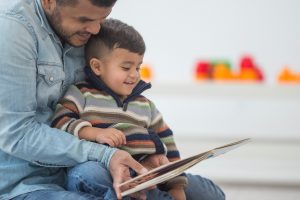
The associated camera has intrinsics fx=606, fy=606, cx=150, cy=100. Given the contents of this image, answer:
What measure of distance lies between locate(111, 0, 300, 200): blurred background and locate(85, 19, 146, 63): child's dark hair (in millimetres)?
1997

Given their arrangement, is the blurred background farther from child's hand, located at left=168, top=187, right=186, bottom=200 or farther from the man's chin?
the man's chin

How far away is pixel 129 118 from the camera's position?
165cm

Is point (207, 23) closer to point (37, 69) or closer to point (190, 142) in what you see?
point (190, 142)

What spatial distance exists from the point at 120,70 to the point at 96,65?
0.07 metres

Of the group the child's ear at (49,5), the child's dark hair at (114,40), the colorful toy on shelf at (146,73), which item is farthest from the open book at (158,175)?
the colorful toy on shelf at (146,73)

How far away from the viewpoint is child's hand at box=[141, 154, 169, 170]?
165 centimetres

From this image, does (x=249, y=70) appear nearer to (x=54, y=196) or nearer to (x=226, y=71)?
(x=226, y=71)

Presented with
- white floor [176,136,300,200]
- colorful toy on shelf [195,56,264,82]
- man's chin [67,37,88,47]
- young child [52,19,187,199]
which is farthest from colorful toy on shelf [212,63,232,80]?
man's chin [67,37,88,47]

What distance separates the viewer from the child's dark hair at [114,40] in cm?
167

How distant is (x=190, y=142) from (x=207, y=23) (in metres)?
0.84

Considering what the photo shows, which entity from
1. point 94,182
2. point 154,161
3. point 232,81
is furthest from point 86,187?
point 232,81

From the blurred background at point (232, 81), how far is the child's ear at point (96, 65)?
2.00 m

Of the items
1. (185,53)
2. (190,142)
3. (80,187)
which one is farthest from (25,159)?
(185,53)

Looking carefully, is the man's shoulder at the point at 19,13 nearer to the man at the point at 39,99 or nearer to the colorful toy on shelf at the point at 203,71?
the man at the point at 39,99
